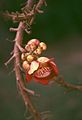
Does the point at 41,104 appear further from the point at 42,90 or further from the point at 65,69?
the point at 65,69

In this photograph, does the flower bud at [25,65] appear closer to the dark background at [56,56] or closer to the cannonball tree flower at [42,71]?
the cannonball tree flower at [42,71]

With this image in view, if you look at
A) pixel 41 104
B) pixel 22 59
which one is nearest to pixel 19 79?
pixel 22 59

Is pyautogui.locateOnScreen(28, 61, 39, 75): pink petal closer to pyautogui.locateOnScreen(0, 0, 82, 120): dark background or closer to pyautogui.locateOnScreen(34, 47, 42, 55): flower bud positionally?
pyautogui.locateOnScreen(34, 47, 42, 55): flower bud

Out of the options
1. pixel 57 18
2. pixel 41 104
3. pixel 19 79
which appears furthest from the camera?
pixel 57 18

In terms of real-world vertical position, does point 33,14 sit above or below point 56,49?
above

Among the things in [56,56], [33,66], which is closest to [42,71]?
[33,66]

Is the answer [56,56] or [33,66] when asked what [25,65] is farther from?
[56,56]
